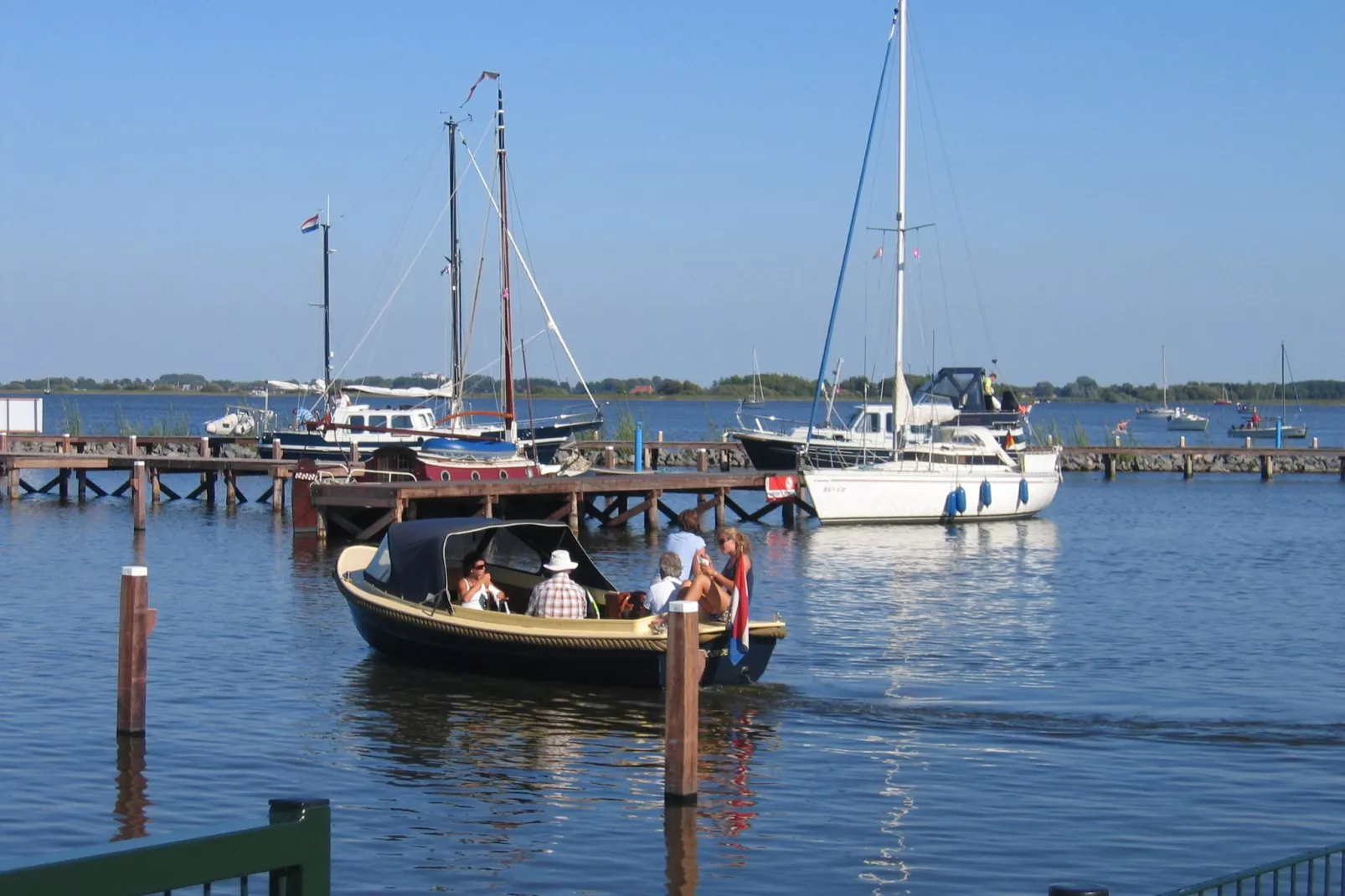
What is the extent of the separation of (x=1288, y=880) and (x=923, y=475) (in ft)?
98.2

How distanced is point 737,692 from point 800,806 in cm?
433

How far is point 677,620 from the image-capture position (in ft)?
35.8

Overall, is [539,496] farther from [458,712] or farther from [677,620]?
[677,620]

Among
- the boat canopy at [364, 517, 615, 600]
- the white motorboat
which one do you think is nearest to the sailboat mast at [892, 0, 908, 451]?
the boat canopy at [364, 517, 615, 600]

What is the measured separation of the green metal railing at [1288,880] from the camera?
5137 mm

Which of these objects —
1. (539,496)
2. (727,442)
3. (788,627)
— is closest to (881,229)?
(539,496)

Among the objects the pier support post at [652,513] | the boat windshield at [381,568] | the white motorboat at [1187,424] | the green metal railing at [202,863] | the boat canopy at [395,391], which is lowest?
A: the pier support post at [652,513]

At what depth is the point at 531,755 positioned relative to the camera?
13.7 meters

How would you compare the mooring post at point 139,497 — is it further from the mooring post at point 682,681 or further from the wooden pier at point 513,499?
the mooring post at point 682,681

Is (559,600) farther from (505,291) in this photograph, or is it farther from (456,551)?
(505,291)

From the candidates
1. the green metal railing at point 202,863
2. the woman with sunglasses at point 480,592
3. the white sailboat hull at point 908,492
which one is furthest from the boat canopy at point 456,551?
the white sailboat hull at point 908,492

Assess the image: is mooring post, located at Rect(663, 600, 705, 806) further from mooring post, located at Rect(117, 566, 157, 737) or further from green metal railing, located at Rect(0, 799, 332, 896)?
green metal railing, located at Rect(0, 799, 332, 896)

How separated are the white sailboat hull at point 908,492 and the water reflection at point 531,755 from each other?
70.8ft

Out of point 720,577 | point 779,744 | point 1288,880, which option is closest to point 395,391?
point 720,577
